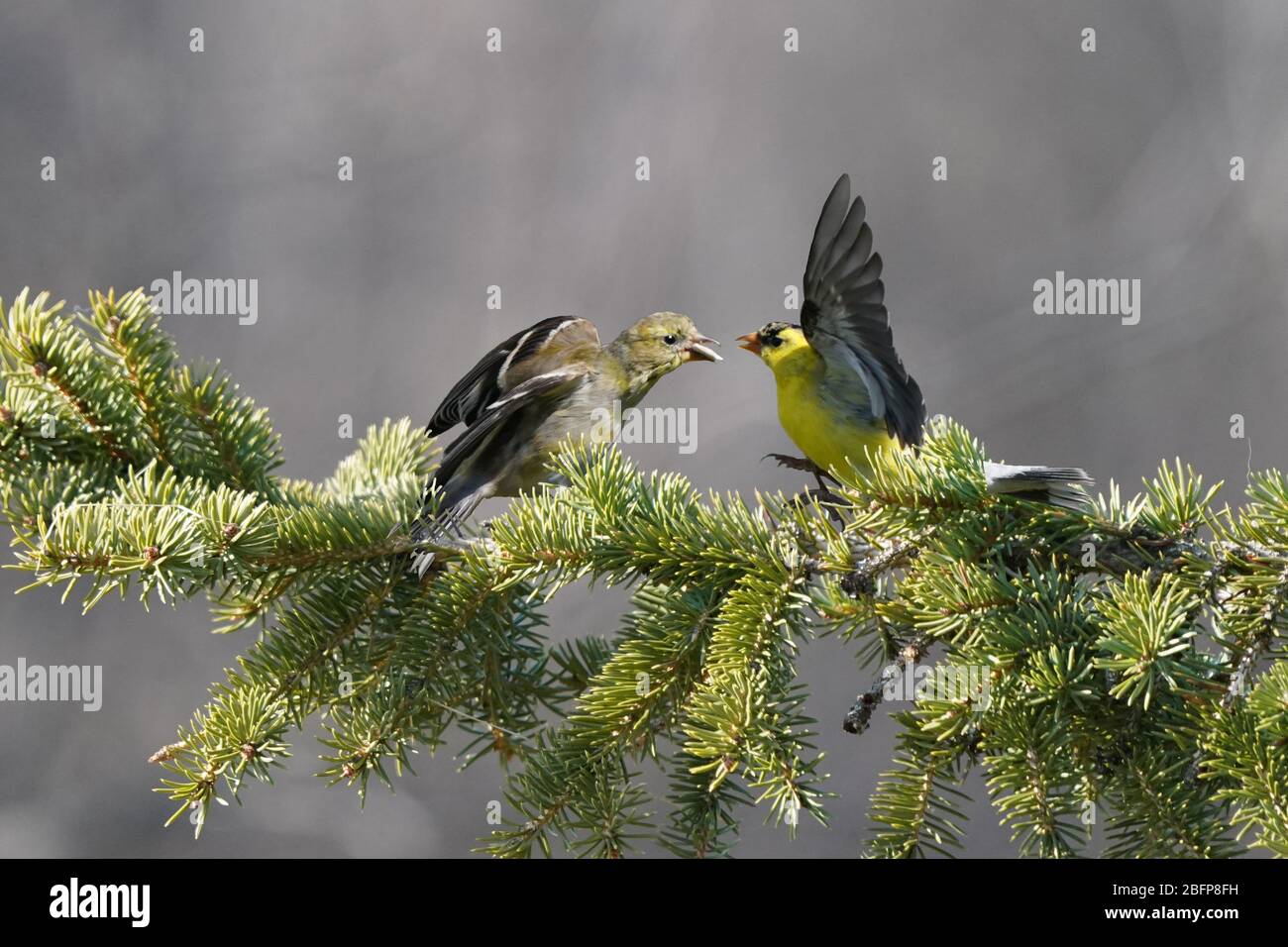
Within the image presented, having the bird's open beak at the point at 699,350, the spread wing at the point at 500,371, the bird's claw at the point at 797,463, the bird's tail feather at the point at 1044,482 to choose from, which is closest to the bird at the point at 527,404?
the spread wing at the point at 500,371

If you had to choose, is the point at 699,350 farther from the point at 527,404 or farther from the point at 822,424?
the point at 527,404

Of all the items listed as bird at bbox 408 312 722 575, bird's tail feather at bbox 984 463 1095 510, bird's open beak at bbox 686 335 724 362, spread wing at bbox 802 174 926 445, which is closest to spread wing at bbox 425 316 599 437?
bird at bbox 408 312 722 575

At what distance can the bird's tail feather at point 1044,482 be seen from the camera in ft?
3.41

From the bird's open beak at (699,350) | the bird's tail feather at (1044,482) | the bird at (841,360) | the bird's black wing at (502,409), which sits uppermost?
the bird's open beak at (699,350)

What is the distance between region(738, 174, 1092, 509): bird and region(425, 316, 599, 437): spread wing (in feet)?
1.35

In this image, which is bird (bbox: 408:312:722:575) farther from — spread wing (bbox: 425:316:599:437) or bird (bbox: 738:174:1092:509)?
bird (bbox: 738:174:1092:509)

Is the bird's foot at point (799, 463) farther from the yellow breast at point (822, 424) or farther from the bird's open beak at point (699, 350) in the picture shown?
the bird's open beak at point (699, 350)

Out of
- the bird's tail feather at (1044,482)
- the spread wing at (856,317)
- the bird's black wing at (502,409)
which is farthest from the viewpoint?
the spread wing at (856,317)

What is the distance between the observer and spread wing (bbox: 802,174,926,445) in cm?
171

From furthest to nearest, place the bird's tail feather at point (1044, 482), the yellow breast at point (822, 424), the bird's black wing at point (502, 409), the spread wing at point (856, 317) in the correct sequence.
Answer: the yellow breast at point (822, 424), the spread wing at point (856, 317), the bird's black wing at point (502, 409), the bird's tail feather at point (1044, 482)

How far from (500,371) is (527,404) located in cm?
7

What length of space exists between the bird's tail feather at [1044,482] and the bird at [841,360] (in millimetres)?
273

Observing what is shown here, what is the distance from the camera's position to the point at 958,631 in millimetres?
990

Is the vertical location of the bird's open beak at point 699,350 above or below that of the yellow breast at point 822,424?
above
